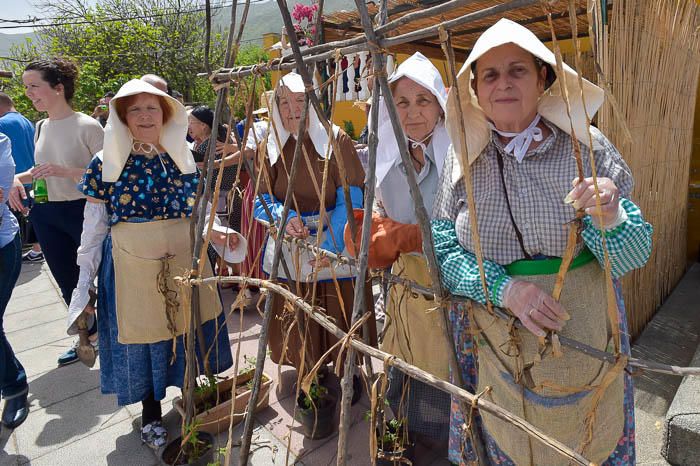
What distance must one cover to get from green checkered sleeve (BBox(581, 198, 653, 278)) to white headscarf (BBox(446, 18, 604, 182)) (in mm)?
229

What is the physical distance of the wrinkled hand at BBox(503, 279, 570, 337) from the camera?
1.10 meters

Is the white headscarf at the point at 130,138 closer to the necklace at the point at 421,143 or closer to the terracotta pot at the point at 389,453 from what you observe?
the necklace at the point at 421,143

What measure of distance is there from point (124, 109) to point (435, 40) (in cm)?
333

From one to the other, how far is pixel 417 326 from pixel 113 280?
1.46 metres

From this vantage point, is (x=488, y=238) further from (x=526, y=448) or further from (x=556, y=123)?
(x=526, y=448)

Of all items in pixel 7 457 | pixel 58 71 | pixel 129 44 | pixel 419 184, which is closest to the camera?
pixel 419 184

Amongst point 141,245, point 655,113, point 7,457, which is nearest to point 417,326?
point 141,245

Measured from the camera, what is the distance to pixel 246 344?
3281 millimetres

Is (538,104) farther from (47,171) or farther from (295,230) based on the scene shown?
(47,171)

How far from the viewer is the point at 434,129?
1875mm

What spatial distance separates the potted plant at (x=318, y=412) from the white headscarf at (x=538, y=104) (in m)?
1.40

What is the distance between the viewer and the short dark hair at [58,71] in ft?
8.69

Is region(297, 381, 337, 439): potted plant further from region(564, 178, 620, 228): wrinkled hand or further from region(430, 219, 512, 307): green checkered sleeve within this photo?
region(564, 178, 620, 228): wrinkled hand

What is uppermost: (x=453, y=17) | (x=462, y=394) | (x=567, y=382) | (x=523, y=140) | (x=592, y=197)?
(x=453, y=17)
